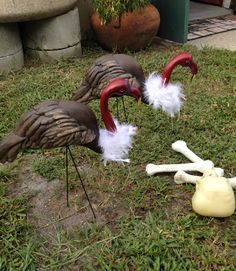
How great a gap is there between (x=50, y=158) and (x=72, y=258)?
1011 millimetres

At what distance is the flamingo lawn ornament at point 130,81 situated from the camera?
2.52 m

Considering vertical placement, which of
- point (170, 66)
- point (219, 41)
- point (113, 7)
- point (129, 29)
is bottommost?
point (219, 41)

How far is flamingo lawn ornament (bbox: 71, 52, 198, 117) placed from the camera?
252 cm

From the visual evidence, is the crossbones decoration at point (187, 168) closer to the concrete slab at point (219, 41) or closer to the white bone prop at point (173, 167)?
the white bone prop at point (173, 167)

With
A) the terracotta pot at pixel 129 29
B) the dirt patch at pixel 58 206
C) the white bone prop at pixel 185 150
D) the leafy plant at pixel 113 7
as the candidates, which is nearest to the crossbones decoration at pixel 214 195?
the white bone prop at pixel 185 150

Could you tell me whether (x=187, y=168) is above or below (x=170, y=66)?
below

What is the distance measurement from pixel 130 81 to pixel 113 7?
2.51m

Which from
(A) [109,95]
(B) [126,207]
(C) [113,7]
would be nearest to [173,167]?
(B) [126,207]

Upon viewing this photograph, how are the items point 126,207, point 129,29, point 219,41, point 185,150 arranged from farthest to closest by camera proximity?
point 219,41
point 129,29
point 185,150
point 126,207

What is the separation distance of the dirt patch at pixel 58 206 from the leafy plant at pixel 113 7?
2704 mm

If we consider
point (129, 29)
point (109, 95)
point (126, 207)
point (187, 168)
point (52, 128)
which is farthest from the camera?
point (129, 29)

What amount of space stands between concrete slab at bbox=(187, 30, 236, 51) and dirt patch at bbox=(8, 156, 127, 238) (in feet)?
11.4

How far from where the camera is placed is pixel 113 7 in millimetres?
4707

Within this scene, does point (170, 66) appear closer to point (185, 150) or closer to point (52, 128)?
point (185, 150)
